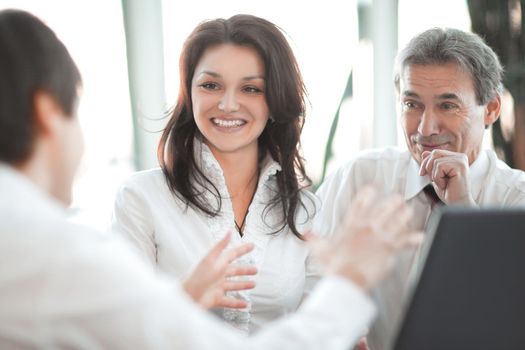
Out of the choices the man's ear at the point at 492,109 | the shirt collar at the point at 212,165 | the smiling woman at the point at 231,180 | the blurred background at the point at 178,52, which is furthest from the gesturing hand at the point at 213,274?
the blurred background at the point at 178,52

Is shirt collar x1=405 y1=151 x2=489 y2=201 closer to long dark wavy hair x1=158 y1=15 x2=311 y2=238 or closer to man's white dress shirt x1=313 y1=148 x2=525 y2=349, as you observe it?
man's white dress shirt x1=313 y1=148 x2=525 y2=349

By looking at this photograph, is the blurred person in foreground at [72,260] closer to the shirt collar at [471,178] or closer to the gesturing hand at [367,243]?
the gesturing hand at [367,243]

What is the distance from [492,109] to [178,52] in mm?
1642

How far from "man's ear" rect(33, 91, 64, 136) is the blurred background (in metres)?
2.01

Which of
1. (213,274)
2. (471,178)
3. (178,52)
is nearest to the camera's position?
(213,274)

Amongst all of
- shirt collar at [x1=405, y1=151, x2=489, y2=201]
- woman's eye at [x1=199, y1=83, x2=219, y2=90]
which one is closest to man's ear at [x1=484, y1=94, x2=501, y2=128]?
shirt collar at [x1=405, y1=151, x2=489, y2=201]

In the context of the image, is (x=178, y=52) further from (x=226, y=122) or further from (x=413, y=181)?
(x=413, y=181)

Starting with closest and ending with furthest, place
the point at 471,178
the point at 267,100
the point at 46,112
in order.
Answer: the point at 46,112, the point at 267,100, the point at 471,178

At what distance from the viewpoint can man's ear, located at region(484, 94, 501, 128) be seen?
2.14 meters

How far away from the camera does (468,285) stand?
1013 mm

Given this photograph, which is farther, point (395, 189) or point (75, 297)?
point (395, 189)

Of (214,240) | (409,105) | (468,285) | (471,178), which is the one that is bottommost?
(214,240)

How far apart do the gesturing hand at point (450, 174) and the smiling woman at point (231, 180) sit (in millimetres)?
373

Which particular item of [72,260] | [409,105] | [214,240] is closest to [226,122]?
[214,240]
